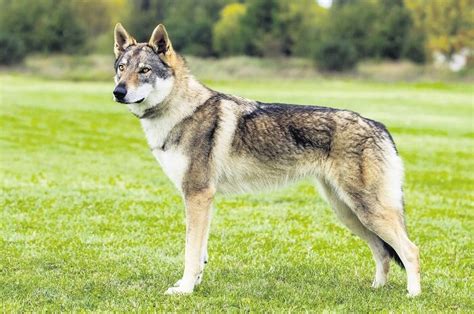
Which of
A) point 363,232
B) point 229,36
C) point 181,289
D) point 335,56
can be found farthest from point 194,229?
point 229,36

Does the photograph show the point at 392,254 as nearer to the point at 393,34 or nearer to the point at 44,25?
the point at 393,34

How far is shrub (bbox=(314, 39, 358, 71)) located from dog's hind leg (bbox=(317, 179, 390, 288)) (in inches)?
2691

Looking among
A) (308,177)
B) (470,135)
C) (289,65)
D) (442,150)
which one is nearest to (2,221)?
(308,177)

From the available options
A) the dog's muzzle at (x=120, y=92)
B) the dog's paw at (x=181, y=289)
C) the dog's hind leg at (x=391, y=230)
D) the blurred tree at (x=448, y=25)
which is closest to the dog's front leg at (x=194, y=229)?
the dog's paw at (x=181, y=289)

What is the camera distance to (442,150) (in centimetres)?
2058

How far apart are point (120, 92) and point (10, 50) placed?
6796 centimetres

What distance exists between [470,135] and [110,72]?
140 ft

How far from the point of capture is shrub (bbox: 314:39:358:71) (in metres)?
74.1

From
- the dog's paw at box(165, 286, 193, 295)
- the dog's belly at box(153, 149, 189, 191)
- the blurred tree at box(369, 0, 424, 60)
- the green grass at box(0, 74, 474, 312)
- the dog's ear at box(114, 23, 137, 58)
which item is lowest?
the blurred tree at box(369, 0, 424, 60)

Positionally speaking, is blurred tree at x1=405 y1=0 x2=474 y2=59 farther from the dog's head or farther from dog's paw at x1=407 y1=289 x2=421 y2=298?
Result: the dog's head

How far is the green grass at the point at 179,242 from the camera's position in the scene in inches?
248

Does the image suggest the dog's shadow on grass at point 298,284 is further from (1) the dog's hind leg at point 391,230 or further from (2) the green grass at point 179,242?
(1) the dog's hind leg at point 391,230

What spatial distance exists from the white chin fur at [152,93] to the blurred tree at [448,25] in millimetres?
72595

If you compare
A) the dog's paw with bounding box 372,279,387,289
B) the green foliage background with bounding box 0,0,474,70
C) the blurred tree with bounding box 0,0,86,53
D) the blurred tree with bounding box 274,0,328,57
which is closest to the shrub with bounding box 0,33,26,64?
the green foliage background with bounding box 0,0,474,70
